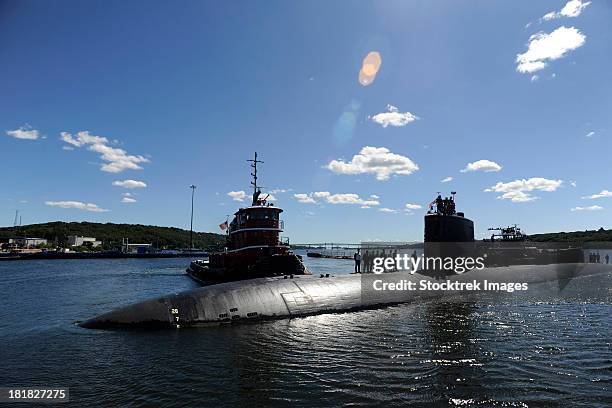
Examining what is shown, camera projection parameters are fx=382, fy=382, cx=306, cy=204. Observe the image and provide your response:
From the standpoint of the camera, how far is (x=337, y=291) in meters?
20.2

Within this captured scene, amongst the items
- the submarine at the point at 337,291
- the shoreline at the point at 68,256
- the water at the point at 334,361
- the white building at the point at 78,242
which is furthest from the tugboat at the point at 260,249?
the white building at the point at 78,242

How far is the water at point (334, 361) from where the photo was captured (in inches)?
355

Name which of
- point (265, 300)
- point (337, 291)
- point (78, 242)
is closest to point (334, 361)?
point (265, 300)

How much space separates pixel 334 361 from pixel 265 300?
22.8 feet

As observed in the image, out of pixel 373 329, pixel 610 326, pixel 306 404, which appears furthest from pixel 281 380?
pixel 610 326

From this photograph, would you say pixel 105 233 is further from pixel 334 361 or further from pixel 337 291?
pixel 334 361

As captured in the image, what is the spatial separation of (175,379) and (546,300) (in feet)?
73.3

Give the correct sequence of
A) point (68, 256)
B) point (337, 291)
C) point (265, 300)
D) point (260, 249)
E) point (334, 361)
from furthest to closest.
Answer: point (68, 256), point (260, 249), point (337, 291), point (265, 300), point (334, 361)

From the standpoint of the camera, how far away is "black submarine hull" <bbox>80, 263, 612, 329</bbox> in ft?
51.2

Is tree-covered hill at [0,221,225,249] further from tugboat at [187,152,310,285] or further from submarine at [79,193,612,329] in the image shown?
submarine at [79,193,612,329]

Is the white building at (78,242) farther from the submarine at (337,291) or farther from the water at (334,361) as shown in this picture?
the submarine at (337,291)

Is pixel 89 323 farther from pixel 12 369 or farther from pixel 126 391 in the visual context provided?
pixel 126 391

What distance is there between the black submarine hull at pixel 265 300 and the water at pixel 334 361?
0.76 m

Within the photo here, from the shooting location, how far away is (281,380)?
9977 millimetres
